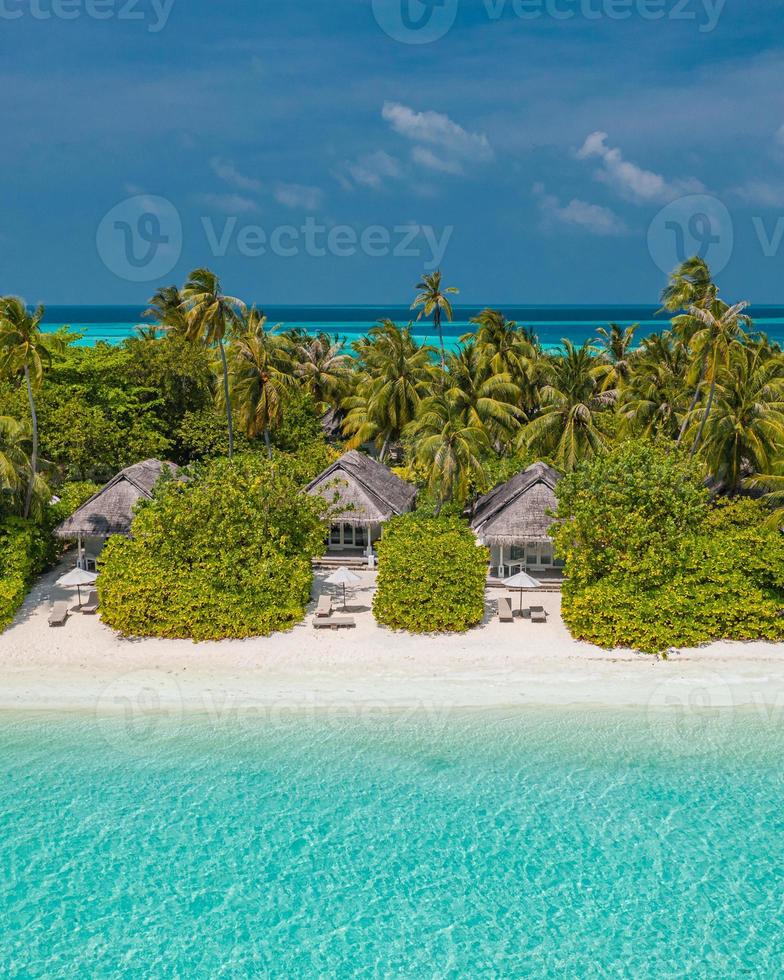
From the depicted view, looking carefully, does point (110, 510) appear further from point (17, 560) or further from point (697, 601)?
point (697, 601)

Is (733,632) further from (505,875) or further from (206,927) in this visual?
(206,927)

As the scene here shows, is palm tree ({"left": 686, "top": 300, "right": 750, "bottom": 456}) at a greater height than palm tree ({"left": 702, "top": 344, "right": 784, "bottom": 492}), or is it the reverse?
palm tree ({"left": 686, "top": 300, "right": 750, "bottom": 456})

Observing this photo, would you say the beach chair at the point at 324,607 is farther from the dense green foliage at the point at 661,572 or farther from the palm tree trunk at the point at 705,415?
the palm tree trunk at the point at 705,415

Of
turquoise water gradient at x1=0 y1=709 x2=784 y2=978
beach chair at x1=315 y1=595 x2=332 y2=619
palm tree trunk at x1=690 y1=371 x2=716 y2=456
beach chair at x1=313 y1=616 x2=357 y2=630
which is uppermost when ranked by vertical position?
palm tree trunk at x1=690 y1=371 x2=716 y2=456

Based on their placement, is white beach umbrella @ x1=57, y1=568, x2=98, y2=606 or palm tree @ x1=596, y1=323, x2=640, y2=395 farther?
palm tree @ x1=596, y1=323, x2=640, y2=395

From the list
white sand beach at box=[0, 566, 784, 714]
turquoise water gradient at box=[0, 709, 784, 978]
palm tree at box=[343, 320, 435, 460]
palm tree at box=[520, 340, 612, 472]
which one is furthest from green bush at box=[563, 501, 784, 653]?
palm tree at box=[343, 320, 435, 460]

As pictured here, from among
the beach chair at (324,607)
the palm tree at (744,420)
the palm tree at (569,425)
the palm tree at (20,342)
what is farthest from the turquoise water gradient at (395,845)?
the palm tree at (569,425)

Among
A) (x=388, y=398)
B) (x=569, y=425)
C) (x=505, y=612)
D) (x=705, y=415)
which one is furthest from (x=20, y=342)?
(x=705, y=415)

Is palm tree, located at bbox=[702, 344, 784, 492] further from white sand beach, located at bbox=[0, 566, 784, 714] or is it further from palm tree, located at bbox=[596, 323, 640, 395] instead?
palm tree, located at bbox=[596, 323, 640, 395]
